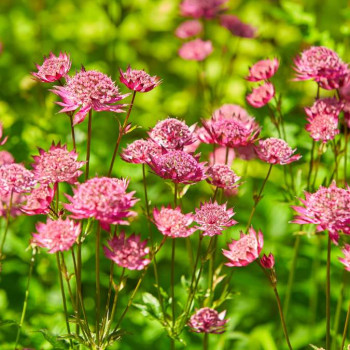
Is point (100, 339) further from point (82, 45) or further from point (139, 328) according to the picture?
point (82, 45)

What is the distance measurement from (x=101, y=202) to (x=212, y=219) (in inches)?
9.6

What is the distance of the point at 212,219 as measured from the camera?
1.10 metres

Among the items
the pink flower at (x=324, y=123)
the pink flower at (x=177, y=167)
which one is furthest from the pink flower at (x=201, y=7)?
the pink flower at (x=177, y=167)

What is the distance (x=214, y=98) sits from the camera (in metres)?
2.02

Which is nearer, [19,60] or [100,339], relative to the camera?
[100,339]

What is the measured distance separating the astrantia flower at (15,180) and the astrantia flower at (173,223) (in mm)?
262

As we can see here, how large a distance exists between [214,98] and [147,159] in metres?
0.91

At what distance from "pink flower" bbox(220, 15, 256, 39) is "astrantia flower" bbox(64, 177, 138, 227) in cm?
159

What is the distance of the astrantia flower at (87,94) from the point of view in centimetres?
112

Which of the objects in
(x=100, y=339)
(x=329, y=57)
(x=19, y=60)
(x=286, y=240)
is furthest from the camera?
(x=19, y=60)

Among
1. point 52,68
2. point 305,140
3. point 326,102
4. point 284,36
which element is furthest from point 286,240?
point 284,36

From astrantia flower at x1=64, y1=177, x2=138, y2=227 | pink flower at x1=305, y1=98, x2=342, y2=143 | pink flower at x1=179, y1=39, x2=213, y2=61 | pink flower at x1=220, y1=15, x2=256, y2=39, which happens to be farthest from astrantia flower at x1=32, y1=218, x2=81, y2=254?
pink flower at x1=220, y1=15, x2=256, y2=39

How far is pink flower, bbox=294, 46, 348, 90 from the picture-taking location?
51.8 inches

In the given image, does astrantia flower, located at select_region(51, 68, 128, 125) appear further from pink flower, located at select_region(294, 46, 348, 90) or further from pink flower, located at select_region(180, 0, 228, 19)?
pink flower, located at select_region(180, 0, 228, 19)
